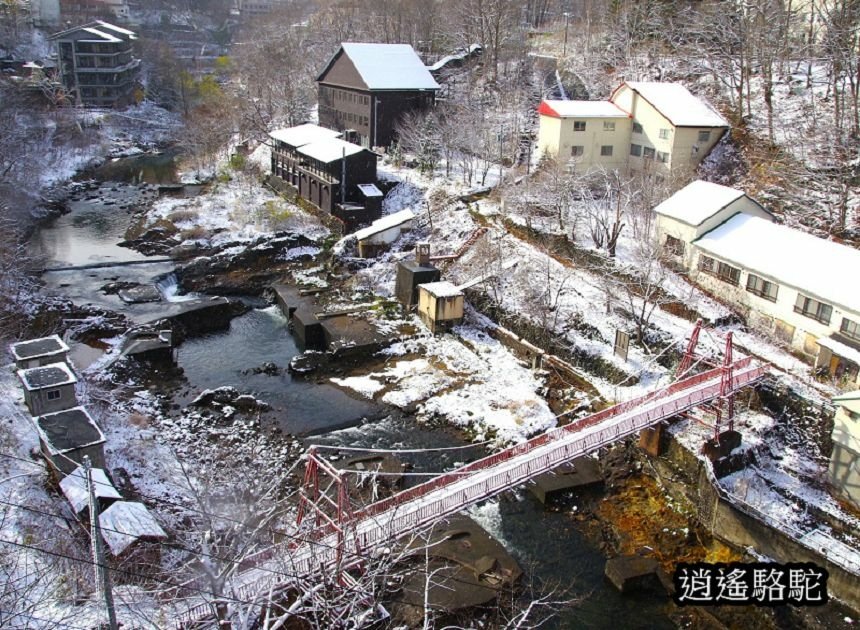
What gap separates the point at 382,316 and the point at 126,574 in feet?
52.2

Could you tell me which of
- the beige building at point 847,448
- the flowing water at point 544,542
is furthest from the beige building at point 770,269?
the flowing water at point 544,542

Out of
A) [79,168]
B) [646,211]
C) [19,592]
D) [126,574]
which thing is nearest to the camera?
[19,592]

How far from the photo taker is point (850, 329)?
61.2ft

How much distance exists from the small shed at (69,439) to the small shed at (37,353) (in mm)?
2238

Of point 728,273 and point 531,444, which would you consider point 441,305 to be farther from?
point 531,444

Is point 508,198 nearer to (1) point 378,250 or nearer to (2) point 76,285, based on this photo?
(1) point 378,250

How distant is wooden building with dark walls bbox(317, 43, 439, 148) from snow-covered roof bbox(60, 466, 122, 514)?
28.1 meters

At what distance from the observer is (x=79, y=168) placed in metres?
47.4

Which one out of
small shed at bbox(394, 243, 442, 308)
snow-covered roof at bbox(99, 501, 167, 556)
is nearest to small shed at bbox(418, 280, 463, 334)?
small shed at bbox(394, 243, 442, 308)

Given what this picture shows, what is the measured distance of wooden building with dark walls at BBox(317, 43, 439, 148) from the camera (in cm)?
3969

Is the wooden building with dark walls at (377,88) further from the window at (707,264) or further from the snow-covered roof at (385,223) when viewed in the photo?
the window at (707,264)

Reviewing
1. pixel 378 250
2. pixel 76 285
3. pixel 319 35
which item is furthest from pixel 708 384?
pixel 319 35

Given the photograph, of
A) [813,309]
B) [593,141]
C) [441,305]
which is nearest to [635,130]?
[593,141]

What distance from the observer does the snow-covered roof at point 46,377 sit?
56.4ft
